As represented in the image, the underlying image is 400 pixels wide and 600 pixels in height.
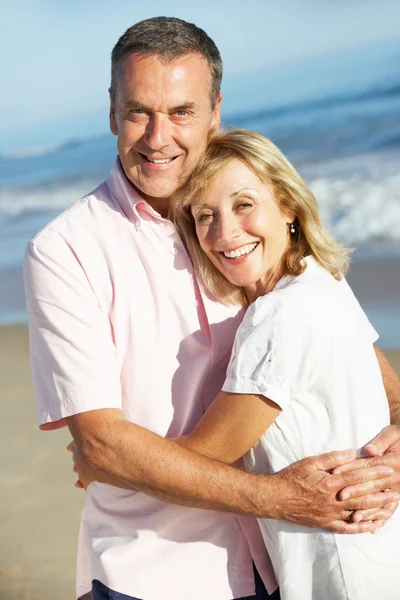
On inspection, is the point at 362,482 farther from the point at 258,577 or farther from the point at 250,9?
the point at 250,9

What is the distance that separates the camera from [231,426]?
2.22 m

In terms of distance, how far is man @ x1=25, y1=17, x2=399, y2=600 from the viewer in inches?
88.6

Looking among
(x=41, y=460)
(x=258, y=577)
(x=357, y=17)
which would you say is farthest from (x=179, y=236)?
(x=357, y=17)

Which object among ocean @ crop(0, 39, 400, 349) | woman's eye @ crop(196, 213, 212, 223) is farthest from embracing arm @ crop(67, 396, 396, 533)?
ocean @ crop(0, 39, 400, 349)

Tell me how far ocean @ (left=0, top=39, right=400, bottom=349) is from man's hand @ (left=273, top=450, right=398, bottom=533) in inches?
152

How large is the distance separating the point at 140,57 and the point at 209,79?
0.25 metres

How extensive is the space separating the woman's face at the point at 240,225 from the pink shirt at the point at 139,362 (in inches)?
4.7

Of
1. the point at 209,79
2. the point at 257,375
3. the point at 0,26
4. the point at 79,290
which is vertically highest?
the point at 0,26

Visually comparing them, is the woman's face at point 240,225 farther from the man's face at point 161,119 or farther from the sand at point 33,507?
the sand at point 33,507

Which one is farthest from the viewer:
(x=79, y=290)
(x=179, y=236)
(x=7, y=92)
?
(x=7, y=92)

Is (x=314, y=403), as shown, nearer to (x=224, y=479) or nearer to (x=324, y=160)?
(x=224, y=479)

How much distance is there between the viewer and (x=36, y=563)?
4.44 m

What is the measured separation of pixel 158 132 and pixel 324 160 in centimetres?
1057

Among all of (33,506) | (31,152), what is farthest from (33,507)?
(31,152)
